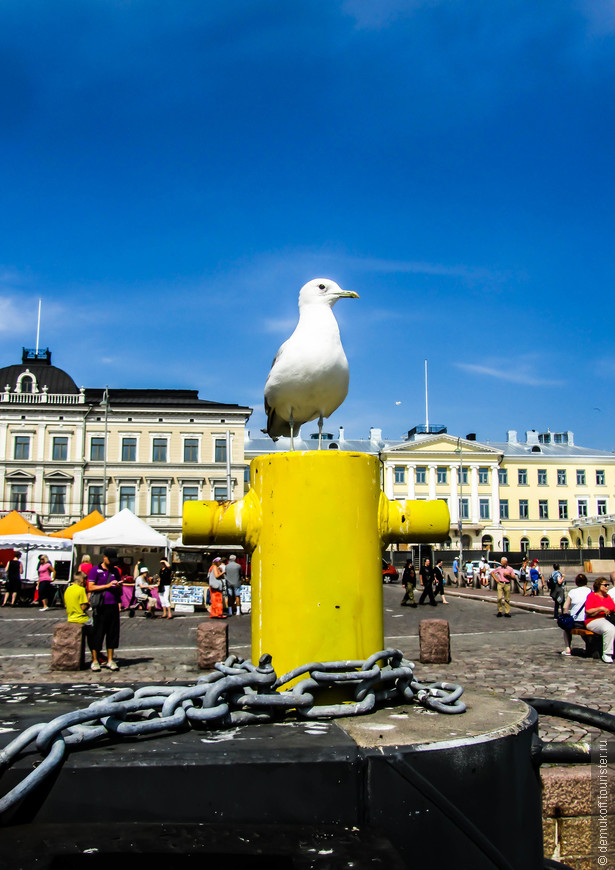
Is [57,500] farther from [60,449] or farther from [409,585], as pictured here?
[409,585]

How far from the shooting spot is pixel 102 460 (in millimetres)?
50062

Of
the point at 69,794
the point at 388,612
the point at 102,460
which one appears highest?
the point at 102,460

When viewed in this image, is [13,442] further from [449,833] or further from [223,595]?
[449,833]

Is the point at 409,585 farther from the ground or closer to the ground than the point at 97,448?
closer to the ground

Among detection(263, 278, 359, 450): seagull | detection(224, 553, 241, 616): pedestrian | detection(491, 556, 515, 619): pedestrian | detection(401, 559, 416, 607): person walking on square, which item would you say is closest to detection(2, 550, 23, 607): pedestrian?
detection(224, 553, 241, 616): pedestrian

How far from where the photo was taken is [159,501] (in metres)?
50.1

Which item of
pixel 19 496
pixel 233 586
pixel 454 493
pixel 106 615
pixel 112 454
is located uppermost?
pixel 112 454

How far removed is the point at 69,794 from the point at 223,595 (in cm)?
1839

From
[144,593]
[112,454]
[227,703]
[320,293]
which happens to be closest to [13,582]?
[144,593]

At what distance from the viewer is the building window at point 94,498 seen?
162 feet

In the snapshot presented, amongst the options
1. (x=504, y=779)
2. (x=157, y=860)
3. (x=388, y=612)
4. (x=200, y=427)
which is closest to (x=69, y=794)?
(x=157, y=860)

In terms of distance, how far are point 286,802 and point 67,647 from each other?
890 cm

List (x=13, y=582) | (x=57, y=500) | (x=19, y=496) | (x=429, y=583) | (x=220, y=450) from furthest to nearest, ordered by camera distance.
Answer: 1. (x=220, y=450)
2. (x=57, y=500)
3. (x=19, y=496)
4. (x=429, y=583)
5. (x=13, y=582)

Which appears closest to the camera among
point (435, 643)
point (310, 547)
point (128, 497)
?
point (310, 547)
